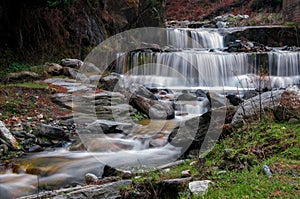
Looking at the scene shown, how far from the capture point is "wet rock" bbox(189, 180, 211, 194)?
9.12ft

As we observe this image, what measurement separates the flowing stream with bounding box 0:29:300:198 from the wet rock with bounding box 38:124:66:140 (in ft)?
1.75

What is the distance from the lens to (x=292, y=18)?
1733cm

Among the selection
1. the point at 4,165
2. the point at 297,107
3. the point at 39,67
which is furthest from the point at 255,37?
the point at 4,165

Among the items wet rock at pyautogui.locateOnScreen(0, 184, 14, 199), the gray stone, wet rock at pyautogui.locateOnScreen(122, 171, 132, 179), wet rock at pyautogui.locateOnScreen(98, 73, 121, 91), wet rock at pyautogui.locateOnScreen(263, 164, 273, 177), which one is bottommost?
wet rock at pyautogui.locateOnScreen(0, 184, 14, 199)

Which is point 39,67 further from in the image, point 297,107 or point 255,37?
point 255,37

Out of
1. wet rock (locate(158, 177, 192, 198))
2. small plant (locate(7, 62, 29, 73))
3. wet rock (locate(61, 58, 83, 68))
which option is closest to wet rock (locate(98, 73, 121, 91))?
wet rock (locate(61, 58, 83, 68))

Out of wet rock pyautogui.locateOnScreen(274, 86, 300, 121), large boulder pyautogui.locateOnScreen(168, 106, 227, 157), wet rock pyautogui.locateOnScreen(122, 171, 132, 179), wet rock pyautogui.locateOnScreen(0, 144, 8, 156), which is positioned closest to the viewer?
wet rock pyautogui.locateOnScreen(122, 171, 132, 179)

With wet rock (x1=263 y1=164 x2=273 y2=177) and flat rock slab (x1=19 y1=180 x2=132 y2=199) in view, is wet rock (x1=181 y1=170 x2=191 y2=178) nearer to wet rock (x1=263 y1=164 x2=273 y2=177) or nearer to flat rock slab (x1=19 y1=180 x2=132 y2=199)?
flat rock slab (x1=19 y1=180 x2=132 y2=199)

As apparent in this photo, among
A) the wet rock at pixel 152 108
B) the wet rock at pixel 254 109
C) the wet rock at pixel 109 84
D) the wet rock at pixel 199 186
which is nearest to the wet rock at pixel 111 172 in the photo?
the wet rock at pixel 199 186

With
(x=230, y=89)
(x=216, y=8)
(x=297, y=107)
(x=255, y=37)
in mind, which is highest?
(x=216, y=8)

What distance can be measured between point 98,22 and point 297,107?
10804 millimetres

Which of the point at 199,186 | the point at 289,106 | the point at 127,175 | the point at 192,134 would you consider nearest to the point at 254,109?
the point at 289,106

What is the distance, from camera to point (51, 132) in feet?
19.8

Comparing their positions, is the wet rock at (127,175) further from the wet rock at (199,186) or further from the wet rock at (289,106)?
the wet rock at (289,106)
